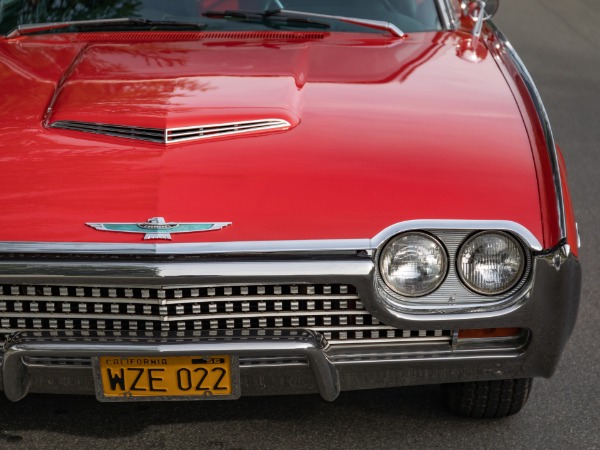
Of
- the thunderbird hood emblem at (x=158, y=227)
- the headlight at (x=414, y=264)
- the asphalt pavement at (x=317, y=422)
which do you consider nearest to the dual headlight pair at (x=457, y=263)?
the headlight at (x=414, y=264)

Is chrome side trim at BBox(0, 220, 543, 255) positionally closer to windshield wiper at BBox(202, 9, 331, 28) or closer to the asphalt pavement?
the asphalt pavement

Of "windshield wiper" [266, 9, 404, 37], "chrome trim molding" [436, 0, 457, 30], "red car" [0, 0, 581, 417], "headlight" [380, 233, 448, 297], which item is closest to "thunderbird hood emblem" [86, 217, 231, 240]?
"red car" [0, 0, 581, 417]

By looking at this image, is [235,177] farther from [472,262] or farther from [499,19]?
[499,19]

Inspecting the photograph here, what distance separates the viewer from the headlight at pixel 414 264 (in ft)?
10.7

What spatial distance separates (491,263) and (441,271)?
5.7 inches

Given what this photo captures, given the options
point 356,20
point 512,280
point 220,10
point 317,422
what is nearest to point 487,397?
point 317,422

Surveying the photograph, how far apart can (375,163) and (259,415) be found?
1.06 m

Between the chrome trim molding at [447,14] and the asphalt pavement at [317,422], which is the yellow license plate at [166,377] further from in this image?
the chrome trim molding at [447,14]

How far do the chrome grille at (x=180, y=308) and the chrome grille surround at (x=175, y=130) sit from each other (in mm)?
513

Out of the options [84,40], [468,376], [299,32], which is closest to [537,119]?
[468,376]

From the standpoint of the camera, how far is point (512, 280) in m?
3.30

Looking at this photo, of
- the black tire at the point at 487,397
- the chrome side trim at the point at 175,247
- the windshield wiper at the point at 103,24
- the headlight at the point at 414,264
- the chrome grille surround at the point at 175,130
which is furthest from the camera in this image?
the windshield wiper at the point at 103,24

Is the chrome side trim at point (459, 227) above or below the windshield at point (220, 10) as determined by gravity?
below

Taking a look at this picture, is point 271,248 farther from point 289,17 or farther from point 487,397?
point 289,17
